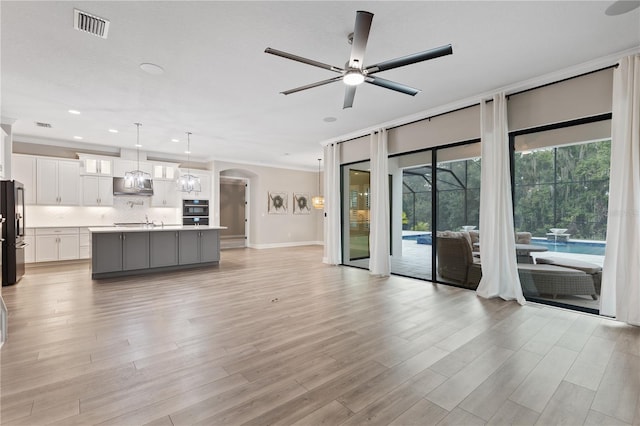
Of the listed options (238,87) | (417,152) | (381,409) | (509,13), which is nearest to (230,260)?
(238,87)

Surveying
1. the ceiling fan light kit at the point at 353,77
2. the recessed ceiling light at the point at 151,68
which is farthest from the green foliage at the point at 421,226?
the recessed ceiling light at the point at 151,68

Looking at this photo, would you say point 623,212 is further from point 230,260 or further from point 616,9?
point 230,260

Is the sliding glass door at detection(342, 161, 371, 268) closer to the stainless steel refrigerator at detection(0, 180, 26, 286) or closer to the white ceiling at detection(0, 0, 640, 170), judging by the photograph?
the white ceiling at detection(0, 0, 640, 170)

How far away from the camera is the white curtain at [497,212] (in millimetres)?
4234

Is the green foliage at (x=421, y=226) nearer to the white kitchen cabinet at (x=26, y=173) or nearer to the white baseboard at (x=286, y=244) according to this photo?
the white baseboard at (x=286, y=244)

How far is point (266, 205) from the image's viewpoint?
1077cm

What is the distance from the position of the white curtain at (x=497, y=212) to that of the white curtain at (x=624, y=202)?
3.26ft

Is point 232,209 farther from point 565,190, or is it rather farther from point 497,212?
point 565,190

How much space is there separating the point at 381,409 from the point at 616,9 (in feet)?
12.7

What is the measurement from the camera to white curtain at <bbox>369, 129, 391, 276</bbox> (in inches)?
237

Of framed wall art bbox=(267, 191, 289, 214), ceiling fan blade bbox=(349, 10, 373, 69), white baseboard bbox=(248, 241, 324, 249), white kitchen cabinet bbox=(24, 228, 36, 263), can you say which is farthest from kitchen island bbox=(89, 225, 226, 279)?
ceiling fan blade bbox=(349, 10, 373, 69)

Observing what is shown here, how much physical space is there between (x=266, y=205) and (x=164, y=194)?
131 inches

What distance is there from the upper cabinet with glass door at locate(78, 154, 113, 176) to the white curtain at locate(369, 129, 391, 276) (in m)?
6.99

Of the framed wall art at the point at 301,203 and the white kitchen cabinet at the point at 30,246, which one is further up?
the framed wall art at the point at 301,203
